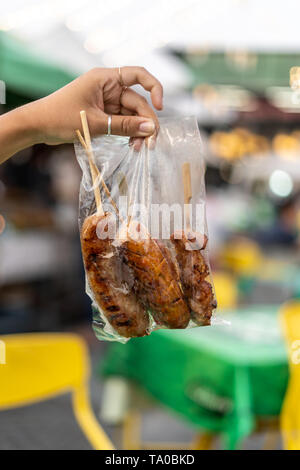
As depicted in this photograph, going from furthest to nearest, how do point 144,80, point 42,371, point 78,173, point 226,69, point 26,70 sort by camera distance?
1. point 226,69
2. point 78,173
3. point 26,70
4. point 42,371
5. point 144,80

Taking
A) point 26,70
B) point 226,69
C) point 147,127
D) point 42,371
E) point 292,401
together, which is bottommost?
point 292,401

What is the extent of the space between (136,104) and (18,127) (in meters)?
0.26

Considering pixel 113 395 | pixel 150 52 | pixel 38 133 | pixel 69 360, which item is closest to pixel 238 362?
pixel 69 360

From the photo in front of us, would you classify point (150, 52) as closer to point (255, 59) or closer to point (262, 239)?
point (255, 59)

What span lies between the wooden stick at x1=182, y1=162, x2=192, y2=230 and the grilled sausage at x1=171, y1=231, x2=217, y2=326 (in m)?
0.03

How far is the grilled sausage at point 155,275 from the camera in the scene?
0.96 m

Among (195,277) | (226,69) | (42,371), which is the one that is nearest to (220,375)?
(42,371)

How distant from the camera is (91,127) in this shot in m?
1.03

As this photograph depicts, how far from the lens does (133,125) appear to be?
1.03m

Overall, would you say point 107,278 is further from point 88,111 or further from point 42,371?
point 42,371

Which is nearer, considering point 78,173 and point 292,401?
point 292,401

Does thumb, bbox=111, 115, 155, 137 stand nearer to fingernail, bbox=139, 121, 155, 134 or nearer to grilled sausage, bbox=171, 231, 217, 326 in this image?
fingernail, bbox=139, 121, 155, 134

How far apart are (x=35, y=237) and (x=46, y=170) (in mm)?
1336

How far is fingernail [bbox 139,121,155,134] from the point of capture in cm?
102
